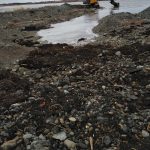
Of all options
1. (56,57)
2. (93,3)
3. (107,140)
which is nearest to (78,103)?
(107,140)

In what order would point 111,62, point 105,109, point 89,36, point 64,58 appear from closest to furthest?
point 105,109
point 111,62
point 64,58
point 89,36

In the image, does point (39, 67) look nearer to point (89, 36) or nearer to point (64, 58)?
point (64, 58)

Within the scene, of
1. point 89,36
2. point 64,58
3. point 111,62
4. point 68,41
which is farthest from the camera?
point 89,36

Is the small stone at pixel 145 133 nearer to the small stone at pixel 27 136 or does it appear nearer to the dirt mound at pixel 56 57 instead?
the small stone at pixel 27 136

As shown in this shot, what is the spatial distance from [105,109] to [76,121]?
0.91 m

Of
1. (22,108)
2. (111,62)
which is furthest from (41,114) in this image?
(111,62)

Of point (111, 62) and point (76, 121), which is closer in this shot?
point (76, 121)

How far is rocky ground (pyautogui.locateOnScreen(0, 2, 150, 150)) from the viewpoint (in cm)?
830

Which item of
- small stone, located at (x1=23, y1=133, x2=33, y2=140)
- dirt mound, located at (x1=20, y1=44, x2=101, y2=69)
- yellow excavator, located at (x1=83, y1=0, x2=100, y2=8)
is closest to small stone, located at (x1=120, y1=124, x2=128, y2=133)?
small stone, located at (x1=23, y1=133, x2=33, y2=140)

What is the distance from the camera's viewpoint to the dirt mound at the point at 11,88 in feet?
35.2

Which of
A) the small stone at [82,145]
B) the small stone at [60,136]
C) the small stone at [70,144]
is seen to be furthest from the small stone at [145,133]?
the small stone at [60,136]

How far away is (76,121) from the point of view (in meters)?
8.94

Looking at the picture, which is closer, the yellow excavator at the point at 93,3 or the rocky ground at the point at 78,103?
the rocky ground at the point at 78,103

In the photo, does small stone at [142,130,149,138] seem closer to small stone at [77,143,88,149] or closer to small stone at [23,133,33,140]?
small stone at [77,143,88,149]
